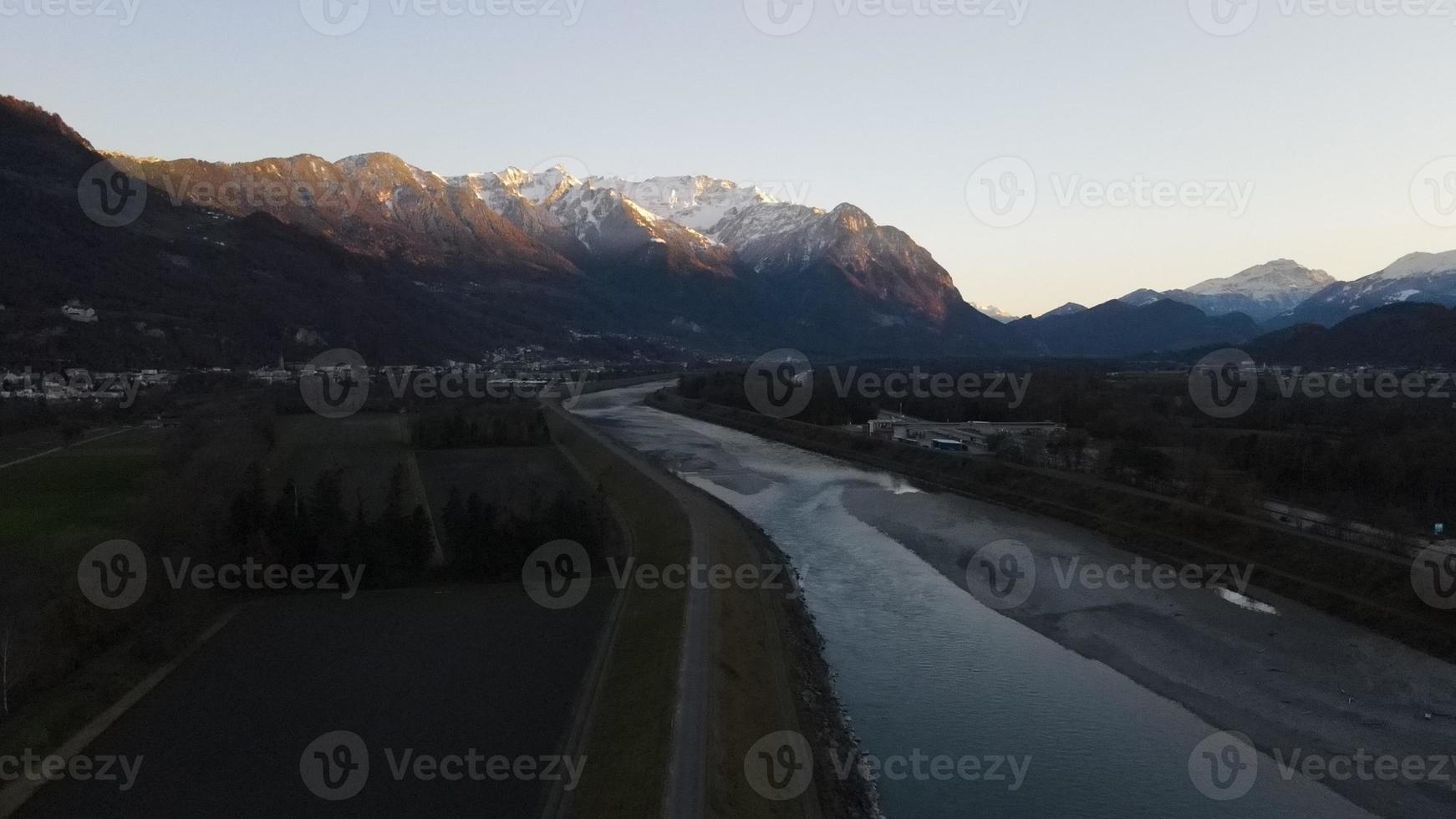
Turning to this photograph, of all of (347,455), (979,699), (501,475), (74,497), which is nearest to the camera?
(979,699)

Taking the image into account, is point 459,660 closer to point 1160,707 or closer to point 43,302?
point 1160,707

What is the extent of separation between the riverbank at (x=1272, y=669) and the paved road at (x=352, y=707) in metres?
11.3

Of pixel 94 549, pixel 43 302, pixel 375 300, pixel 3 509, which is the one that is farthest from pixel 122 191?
pixel 94 549

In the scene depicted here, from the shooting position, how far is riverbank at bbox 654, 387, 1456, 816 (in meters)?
14.4

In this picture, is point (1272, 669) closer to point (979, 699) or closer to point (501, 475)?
point (979, 699)

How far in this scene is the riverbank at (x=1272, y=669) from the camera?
565 inches

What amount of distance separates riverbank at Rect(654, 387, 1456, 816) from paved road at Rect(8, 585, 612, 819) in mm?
11271

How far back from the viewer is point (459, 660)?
662 inches

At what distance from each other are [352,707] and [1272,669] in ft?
58.8

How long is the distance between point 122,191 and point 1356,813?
128836 mm

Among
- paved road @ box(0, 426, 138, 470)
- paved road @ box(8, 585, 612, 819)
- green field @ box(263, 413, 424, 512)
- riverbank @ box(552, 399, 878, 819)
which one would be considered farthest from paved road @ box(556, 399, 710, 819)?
paved road @ box(0, 426, 138, 470)

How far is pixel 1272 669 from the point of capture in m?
17.9

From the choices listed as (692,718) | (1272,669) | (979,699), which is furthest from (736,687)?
(1272,669)

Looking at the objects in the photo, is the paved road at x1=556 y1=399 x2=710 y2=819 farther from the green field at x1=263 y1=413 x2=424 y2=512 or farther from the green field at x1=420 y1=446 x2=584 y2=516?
the green field at x1=263 y1=413 x2=424 y2=512
